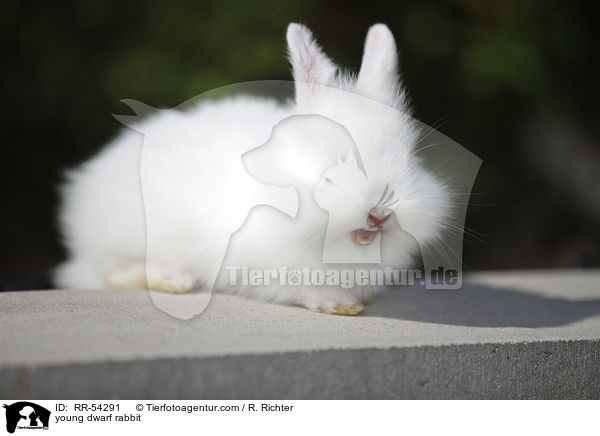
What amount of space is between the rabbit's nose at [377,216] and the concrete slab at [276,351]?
0.27 meters

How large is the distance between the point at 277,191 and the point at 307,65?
38cm

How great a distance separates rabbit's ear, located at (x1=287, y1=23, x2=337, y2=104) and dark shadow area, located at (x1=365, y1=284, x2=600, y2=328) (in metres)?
0.68

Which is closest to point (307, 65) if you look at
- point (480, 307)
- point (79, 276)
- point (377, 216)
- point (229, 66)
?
point (377, 216)

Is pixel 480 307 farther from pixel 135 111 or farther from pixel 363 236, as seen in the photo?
pixel 135 111

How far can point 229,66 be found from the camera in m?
3.62

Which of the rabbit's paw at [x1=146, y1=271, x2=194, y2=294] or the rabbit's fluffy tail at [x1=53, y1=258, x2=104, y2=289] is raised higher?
the rabbit's fluffy tail at [x1=53, y1=258, x2=104, y2=289]

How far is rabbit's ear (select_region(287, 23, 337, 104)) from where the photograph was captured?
5.62ft

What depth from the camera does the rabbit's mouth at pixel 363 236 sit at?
5.24ft

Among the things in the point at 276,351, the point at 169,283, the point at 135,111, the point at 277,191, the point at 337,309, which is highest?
the point at 135,111

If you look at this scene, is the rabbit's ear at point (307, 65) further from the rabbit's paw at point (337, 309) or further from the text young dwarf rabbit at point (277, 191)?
the rabbit's paw at point (337, 309)

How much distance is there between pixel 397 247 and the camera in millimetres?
1729
